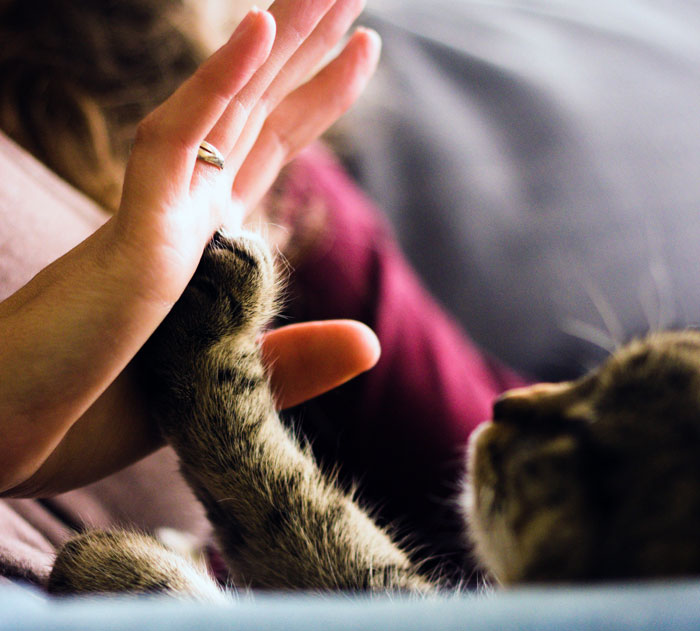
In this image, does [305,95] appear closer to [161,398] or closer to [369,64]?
[369,64]

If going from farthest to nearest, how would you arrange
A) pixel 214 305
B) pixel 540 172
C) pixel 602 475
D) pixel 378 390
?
pixel 540 172
pixel 378 390
pixel 214 305
pixel 602 475

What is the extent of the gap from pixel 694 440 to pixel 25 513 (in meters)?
0.55

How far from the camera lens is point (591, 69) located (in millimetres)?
1181

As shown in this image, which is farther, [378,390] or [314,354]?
[378,390]

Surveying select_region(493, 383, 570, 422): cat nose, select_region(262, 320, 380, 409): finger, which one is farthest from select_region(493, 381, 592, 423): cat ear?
select_region(262, 320, 380, 409): finger

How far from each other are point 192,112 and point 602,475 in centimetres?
33

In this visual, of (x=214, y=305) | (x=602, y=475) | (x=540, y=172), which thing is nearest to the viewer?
(x=602, y=475)

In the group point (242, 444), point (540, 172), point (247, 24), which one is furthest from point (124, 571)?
point (540, 172)

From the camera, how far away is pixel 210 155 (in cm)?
49

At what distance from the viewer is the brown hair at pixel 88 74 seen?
889mm

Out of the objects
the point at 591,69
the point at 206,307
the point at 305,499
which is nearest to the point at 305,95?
the point at 206,307

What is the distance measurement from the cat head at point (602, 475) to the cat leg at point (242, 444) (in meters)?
0.12

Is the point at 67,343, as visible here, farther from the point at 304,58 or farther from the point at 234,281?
the point at 304,58

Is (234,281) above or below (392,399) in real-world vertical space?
above
